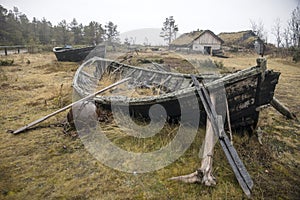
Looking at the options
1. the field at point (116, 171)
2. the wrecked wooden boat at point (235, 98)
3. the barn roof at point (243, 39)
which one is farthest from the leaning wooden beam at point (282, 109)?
the barn roof at point (243, 39)

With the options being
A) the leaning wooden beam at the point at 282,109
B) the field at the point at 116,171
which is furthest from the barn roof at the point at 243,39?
the field at the point at 116,171

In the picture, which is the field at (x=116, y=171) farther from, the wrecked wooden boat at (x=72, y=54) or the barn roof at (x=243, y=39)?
the barn roof at (x=243, y=39)

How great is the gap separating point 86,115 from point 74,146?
68 cm

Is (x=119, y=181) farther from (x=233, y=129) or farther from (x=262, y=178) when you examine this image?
(x=233, y=129)

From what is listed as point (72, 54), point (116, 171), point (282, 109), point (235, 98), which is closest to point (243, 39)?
point (72, 54)

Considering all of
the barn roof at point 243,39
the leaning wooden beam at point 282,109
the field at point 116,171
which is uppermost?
the barn roof at point 243,39

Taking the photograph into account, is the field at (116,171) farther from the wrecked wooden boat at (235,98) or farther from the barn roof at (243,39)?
the barn roof at (243,39)

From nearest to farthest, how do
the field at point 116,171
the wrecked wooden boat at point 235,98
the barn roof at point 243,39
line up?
the field at point 116,171 → the wrecked wooden boat at point 235,98 → the barn roof at point 243,39

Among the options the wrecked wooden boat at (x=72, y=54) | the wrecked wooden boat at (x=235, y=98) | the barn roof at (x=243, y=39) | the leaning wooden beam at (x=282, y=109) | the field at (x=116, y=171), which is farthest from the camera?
the barn roof at (x=243, y=39)

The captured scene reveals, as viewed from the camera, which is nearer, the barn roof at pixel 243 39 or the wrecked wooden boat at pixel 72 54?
the wrecked wooden boat at pixel 72 54

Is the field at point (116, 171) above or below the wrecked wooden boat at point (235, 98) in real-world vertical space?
below

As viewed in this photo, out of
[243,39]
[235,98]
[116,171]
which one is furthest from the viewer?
[243,39]

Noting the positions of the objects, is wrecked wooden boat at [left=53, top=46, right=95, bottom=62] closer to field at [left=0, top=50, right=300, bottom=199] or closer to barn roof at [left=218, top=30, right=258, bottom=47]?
field at [left=0, top=50, right=300, bottom=199]

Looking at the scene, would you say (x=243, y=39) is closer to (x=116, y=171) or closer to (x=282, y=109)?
(x=282, y=109)
